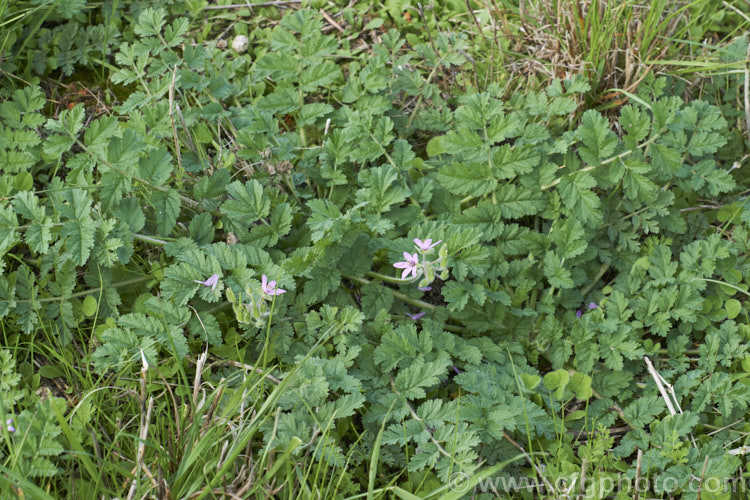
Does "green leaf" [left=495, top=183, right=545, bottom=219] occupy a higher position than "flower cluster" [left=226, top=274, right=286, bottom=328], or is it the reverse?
"green leaf" [left=495, top=183, right=545, bottom=219]

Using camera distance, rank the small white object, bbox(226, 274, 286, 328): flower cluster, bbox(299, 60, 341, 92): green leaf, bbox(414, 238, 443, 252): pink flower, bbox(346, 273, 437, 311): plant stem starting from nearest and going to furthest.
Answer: bbox(226, 274, 286, 328): flower cluster
bbox(414, 238, 443, 252): pink flower
bbox(346, 273, 437, 311): plant stem
bbox(299, 60, 341, 92): green leaf
the small white object

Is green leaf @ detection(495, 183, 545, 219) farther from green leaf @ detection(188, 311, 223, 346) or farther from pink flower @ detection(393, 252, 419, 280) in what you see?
green leaf @ detection(188, 311, 223, 346)

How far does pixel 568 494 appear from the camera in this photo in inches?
82.4

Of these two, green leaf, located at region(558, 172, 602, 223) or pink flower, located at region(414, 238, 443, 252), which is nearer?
pink flower, located at region(414, 238, 443, 252)

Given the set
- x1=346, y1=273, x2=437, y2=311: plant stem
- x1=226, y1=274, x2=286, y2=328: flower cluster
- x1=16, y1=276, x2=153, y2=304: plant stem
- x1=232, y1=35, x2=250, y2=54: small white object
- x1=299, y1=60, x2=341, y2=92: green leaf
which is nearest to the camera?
x1=226, y1=274, x2=286, y2=328: flower cluster

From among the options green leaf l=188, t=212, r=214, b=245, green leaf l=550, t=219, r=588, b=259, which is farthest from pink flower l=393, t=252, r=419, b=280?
green leaf l=188, t=212, r=214, b=245

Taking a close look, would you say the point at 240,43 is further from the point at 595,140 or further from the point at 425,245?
the point at 595,140

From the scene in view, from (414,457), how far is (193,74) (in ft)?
6.46

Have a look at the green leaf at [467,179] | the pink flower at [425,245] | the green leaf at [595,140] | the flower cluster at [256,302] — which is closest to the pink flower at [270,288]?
the flower cluster at [256,302]

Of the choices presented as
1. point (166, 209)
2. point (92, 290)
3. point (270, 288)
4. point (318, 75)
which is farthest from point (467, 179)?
point (92, 290)

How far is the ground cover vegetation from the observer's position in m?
2.16

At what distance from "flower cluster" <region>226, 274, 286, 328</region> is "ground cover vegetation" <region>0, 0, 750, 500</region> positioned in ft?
0.04

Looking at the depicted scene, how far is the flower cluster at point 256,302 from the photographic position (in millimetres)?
2156

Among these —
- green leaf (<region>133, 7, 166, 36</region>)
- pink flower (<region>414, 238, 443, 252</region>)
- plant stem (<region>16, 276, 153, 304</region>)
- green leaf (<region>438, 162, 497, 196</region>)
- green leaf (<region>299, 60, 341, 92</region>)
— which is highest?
green leaf (<region>133, 7, 166, 36</region>)
